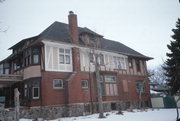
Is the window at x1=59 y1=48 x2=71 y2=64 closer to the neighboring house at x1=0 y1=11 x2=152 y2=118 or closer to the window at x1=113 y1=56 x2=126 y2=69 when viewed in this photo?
the neighboring house at x1=0 y1=11 x2=152 y2=118

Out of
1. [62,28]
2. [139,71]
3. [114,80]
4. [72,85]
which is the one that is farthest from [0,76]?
[139,71]

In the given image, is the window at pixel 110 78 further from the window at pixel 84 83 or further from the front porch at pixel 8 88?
the front porch at pixel 8 88

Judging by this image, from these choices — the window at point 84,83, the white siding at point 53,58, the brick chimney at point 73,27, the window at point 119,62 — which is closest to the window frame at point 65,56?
the white siding at point 53,58

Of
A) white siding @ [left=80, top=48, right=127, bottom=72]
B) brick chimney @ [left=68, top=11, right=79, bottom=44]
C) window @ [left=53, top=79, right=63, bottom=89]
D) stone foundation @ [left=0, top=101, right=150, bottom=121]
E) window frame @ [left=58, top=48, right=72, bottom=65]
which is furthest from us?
white siding @ [left=80, top=48, right=127, bottom=72]

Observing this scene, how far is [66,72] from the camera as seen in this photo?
20.4m

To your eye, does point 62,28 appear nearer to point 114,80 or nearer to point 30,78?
point 30,78

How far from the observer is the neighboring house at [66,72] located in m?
18.8

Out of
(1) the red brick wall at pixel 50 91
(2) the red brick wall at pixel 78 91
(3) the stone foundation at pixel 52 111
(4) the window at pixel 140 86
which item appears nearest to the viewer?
(3) the stone foundation at pixel 52 111

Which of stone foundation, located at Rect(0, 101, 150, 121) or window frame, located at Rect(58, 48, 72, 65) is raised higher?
window frame, located at Rect(58, 48, 72, 65)

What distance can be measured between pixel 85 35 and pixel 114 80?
7270 mm

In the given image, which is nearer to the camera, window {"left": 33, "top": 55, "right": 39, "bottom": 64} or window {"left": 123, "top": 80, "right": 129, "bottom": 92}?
window {"left": 33, "top": 55, "right": 39, "bottom": 64}

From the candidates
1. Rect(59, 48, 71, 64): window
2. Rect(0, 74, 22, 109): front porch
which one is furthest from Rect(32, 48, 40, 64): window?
Rect(0, 74, 22, 109): front porch

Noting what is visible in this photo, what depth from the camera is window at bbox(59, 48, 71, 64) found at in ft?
66.9

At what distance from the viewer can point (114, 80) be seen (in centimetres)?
2417
